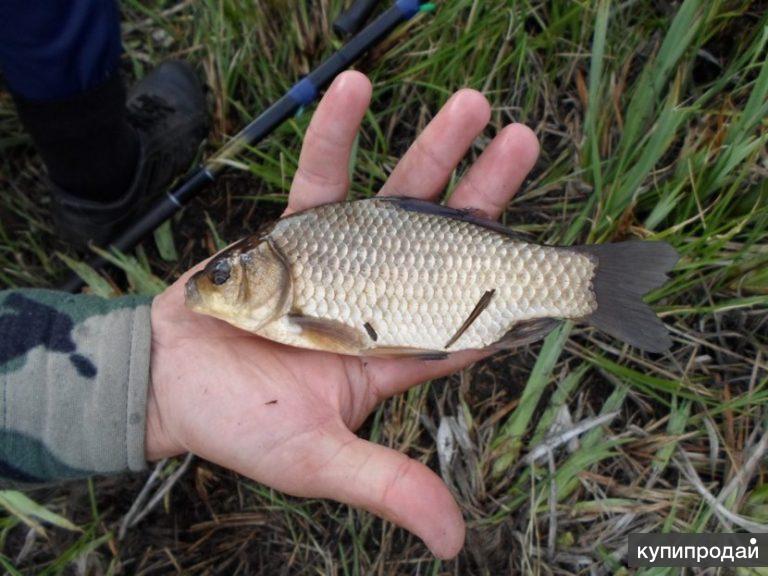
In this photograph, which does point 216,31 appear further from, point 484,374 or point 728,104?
point 728,104

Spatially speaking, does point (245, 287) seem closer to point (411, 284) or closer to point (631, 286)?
point (411, 284)

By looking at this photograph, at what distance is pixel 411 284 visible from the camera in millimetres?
2055

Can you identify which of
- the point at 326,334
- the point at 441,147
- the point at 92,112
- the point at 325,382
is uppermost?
the point at 92,112

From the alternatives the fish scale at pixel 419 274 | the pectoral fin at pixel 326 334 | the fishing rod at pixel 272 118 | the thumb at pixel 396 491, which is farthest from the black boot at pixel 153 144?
the thumb at pixel 396 491

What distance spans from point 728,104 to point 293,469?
218 centimetres

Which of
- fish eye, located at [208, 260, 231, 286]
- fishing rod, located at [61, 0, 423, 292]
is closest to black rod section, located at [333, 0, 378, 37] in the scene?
fishing rod, located at [61, 0, 423, 292]

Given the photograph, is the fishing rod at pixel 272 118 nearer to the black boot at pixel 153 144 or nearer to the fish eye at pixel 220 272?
the black boot at pixel 153 144

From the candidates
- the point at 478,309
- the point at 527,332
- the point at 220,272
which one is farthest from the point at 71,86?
the point at 527,332

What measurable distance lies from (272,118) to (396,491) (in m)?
1.66

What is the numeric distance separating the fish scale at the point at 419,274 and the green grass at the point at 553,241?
44 centimetres

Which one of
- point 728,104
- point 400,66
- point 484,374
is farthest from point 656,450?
point 400,66

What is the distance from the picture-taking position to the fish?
202cm

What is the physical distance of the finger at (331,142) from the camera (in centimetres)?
215

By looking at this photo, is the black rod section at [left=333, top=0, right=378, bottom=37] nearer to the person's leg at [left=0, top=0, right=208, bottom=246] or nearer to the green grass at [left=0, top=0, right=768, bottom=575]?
the green grass at [left=0, top=0, right=768, bottom=575]
